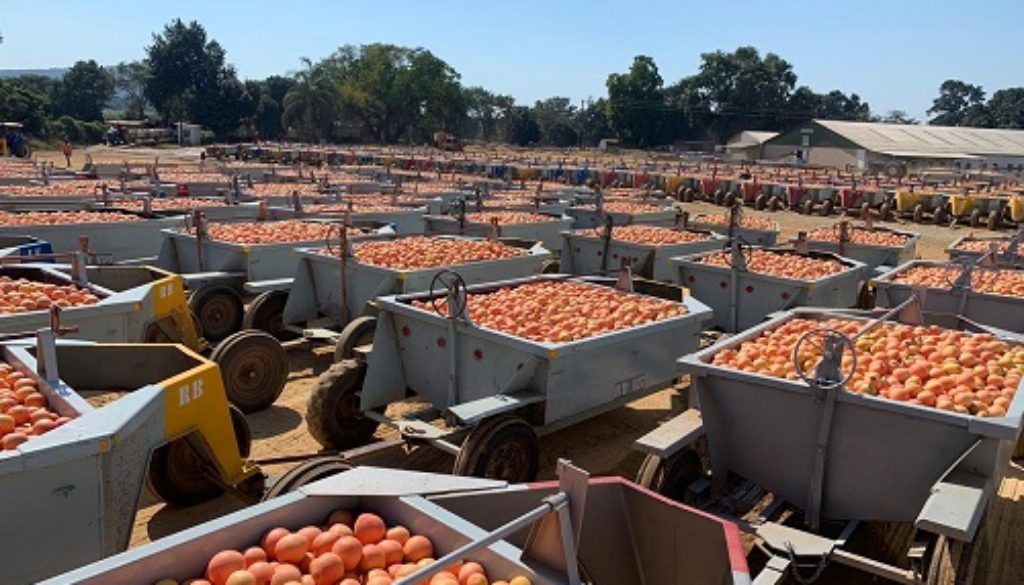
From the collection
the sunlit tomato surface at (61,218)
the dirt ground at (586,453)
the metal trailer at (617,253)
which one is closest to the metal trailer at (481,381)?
the dirt ground at (586,453)

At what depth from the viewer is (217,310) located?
10.5 m

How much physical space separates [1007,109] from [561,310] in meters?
155

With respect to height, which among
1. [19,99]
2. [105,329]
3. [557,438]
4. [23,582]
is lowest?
[557,438]

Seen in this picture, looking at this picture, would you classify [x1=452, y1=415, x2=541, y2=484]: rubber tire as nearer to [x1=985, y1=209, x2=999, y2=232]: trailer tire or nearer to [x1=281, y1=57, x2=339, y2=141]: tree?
[x1=985, y1=209, x2=999, y2=232]: trailer tire

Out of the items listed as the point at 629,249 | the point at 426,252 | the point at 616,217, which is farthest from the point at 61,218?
the point at 616,217

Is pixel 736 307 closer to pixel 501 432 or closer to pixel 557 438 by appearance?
pixel 557 438

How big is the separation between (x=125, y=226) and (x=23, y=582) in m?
11.1

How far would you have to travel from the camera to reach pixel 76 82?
93.9 meters

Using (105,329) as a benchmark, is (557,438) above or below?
below

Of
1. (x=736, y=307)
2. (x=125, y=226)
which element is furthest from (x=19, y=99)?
(x=736, y=307)

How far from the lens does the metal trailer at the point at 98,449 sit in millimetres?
3691

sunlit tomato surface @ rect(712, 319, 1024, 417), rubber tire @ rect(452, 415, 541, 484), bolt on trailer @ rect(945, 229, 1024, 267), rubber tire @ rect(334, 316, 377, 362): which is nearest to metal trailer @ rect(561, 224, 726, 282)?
bolt on trailer @ rect(945, 229, 1024, 267)

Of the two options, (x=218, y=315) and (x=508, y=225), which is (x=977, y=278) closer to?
(x=508, y=225)

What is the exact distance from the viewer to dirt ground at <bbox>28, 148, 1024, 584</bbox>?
19.3 ft
